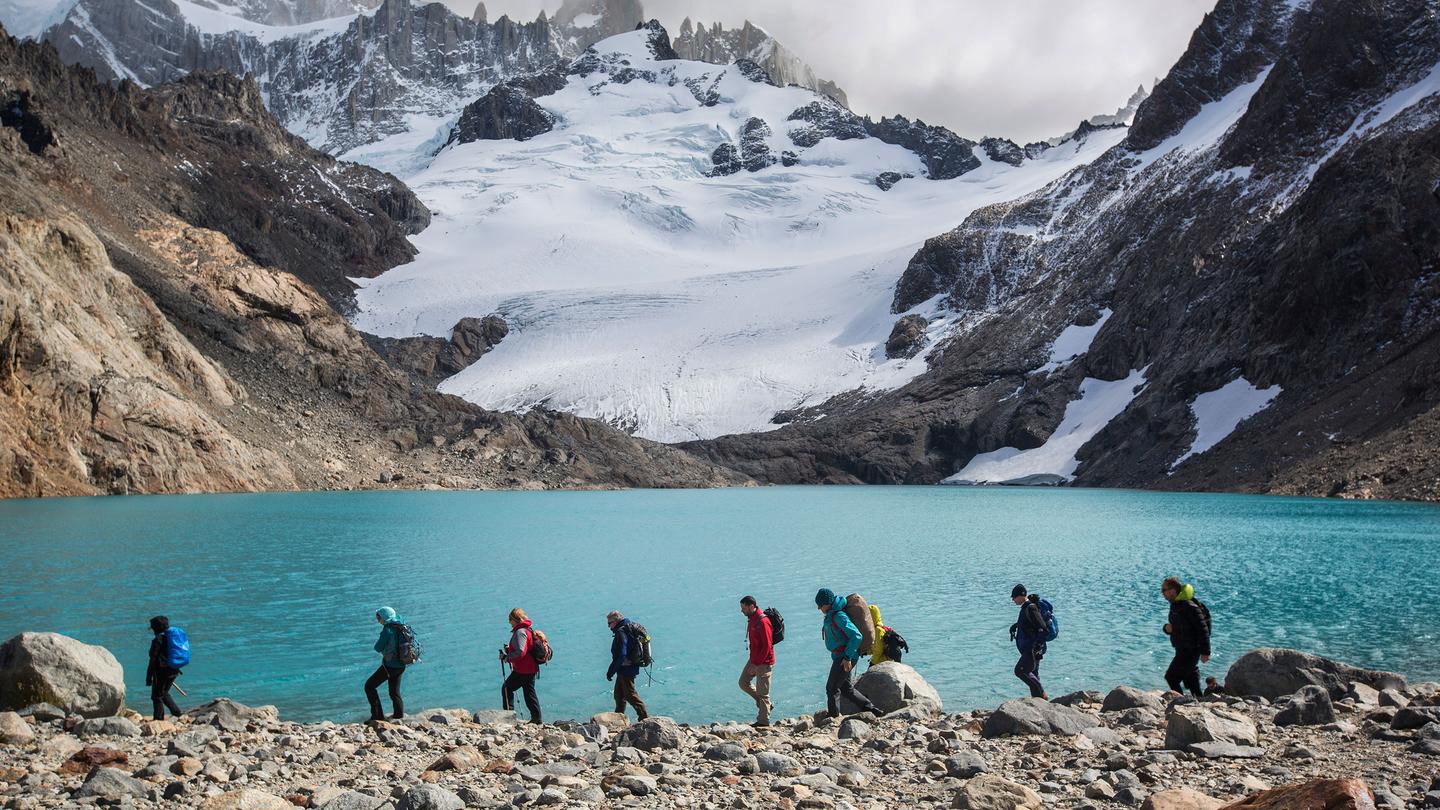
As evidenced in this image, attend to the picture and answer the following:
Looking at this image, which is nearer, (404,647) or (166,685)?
(404,647)

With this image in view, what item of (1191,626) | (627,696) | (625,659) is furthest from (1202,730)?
(627,696)

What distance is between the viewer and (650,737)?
11.2 meters

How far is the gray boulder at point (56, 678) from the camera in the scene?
12.5 meters

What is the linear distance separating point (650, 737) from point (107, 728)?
613 centimetres

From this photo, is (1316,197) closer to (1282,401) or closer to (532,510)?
(1282,401)

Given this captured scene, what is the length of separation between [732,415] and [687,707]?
112 metres

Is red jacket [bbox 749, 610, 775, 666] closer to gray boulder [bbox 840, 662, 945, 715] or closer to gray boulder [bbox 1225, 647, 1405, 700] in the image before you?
gray boulder [bbox 840, 662, 945, 715]

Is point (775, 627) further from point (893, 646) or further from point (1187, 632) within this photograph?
point (1187, 632)

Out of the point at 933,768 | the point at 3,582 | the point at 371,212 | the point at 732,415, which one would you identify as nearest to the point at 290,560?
the point at 3,582

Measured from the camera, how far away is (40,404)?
49281 millimetres

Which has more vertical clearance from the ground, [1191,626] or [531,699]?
[1191,626]

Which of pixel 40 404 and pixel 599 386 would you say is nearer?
pixel 40 404

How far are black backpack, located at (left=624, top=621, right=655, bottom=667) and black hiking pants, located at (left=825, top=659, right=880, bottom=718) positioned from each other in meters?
2.37

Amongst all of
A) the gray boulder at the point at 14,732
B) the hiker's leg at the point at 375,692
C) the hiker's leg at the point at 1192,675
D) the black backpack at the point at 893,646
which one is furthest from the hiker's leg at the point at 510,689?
the hiker's leg at the point at 1192,675
